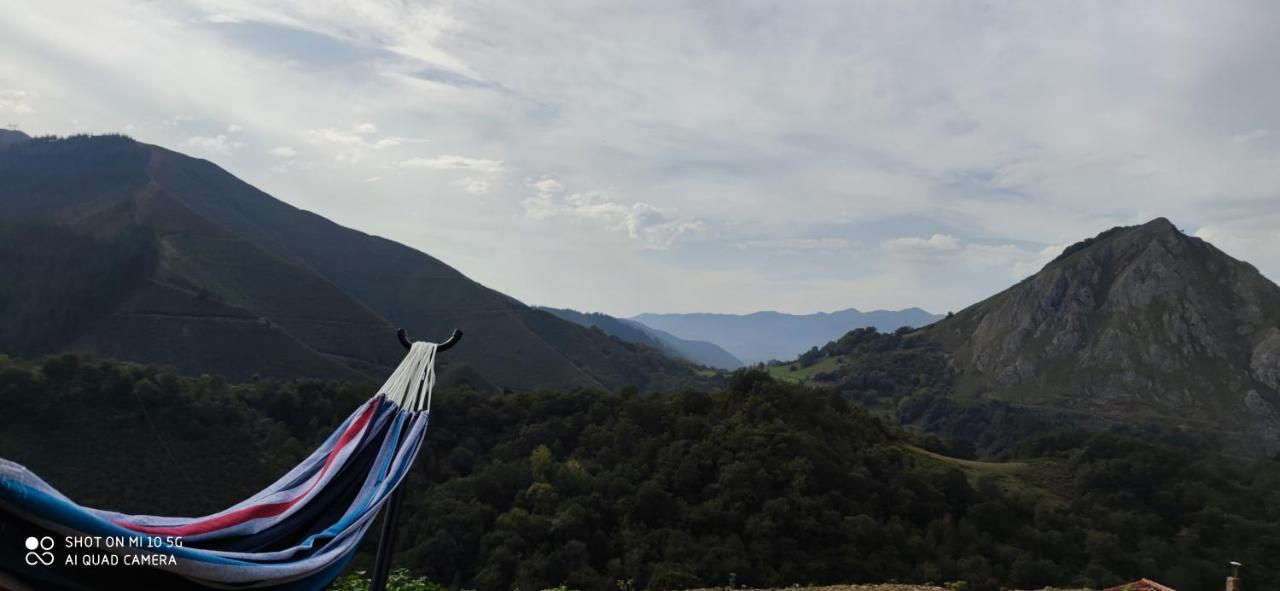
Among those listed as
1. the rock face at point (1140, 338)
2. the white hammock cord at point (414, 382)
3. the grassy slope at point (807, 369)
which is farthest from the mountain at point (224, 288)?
the white hammock cord at point (414, 382)

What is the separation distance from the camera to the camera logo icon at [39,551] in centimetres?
175

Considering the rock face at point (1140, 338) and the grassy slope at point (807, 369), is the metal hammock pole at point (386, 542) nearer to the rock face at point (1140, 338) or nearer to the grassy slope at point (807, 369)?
the rock face at point (1140, 338)

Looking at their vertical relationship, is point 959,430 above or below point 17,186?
below

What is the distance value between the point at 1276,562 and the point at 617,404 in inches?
1084

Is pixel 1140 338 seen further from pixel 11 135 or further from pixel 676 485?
pixel 11 135

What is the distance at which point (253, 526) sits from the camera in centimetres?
265

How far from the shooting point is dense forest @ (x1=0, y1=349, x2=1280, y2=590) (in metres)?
21.8

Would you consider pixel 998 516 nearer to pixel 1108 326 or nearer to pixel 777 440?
pixel 777 440

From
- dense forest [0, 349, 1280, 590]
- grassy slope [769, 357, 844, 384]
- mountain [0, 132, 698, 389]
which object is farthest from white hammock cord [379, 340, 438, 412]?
grassy slope [769, 357, 844, 384]

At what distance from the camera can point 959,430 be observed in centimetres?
6719

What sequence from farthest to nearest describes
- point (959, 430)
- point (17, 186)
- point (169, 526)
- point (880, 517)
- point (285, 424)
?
point (17, 186) → point (959, 430) → point (285, 424) → point (880, 517) → point (169, 526)

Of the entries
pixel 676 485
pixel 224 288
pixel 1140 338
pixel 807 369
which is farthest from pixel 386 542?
pixel 807 369

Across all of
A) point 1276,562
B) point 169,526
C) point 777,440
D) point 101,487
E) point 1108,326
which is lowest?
point 101,487

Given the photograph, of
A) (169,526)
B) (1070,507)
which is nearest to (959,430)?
(1070,507)
